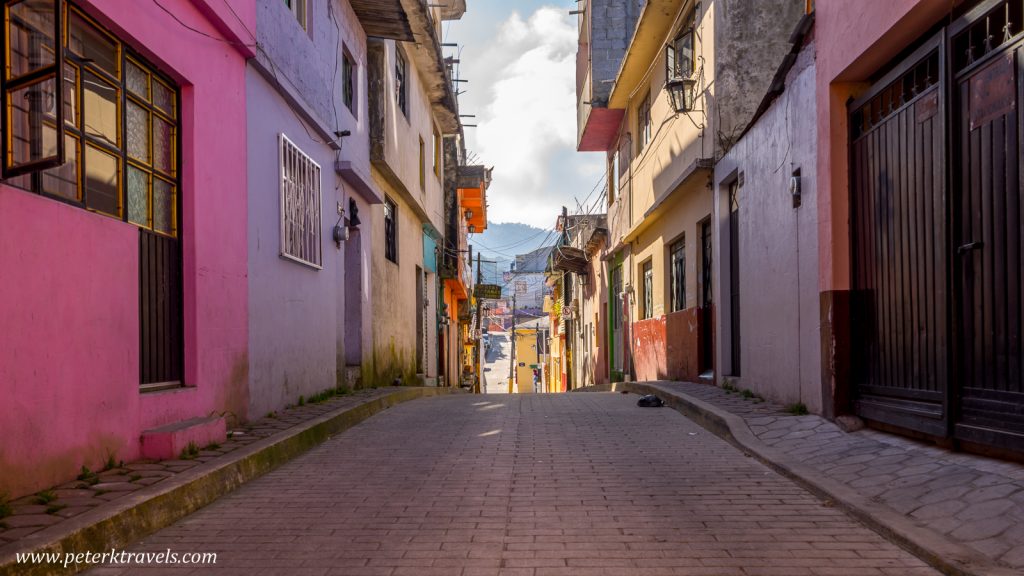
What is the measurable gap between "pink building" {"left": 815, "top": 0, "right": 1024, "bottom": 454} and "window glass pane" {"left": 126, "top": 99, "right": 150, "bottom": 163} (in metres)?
5.87

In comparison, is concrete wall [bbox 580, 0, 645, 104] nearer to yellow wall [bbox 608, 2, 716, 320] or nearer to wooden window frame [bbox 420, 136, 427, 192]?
yellow wall [bbox 608, 2, 716, 320]

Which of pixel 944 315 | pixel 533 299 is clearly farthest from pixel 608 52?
pixel 533 299

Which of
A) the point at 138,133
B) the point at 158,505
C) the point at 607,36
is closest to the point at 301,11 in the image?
the point at 138,133

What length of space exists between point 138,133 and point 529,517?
14.0ft

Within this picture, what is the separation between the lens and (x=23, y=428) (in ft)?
14.1

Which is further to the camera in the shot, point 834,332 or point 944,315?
point 834,332

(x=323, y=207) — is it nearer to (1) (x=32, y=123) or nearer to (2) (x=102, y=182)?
(2) (x=102, y=182)

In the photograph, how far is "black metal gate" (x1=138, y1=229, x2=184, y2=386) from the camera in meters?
6.04

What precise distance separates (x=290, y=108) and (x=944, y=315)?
7.36m

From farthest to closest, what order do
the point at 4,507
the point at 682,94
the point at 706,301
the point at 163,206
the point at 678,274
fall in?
the point at 678,274 < the point at 706,301 < the point at 682,94 < the point at 163,206 < the point at 4,507

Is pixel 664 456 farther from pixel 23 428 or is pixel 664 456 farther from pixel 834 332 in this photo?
pixel 23 428

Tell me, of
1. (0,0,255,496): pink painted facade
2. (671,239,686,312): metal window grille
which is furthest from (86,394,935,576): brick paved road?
(671,239,686,312): metal window grille

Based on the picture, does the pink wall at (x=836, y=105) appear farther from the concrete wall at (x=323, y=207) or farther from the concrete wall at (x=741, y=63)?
the concrete wall at (x=323, y=207)

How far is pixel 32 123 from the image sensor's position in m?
4.68
